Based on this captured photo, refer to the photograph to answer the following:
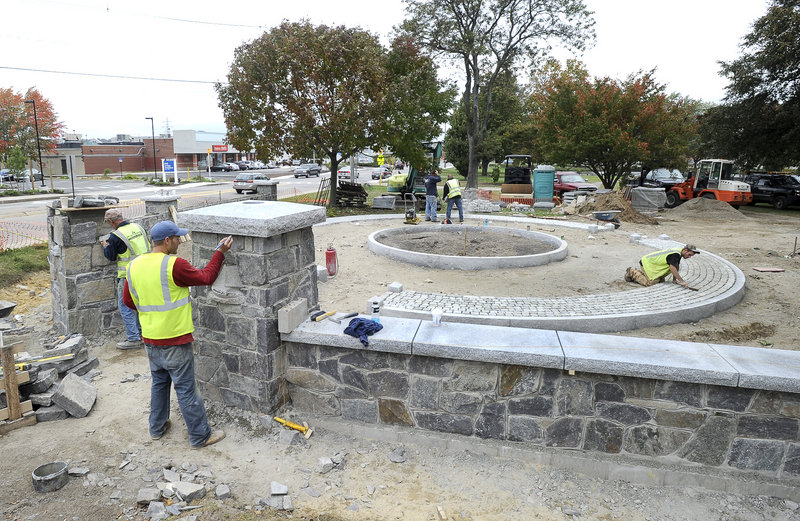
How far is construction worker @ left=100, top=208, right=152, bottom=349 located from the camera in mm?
5996

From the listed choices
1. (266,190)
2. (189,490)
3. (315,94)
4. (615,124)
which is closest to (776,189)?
(615,124)

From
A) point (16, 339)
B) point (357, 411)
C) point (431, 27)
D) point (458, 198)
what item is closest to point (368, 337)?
point (357, 411)

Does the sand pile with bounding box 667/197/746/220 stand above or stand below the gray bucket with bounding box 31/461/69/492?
above

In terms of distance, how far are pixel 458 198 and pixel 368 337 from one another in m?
11.6

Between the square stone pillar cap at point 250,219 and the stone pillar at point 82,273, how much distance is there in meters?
3.04

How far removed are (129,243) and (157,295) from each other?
267cm

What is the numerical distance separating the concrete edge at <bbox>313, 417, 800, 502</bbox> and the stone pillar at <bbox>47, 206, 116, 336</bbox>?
4.36m

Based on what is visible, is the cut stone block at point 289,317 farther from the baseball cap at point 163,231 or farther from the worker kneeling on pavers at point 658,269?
the worker kneeling on pavers at point 658,269

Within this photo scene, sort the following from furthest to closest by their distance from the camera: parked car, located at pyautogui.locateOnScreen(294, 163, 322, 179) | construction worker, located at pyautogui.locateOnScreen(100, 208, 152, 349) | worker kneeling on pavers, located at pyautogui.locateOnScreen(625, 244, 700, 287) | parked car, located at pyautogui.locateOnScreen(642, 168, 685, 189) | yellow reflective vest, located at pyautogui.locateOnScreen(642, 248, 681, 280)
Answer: parked car, located at pyautogui.locateOnScreen(294, 163, 322, 179) → parked car, located at pyautogui.locateOnScreen(642, 168, 685, 189) → yellow reflective vest, located at pyautogui.locateOnScreen(642, 248, 681, 280) → worker kneeling on pavers, located at pyautogui.locateOnScreen(625, 244, 700, 287) → construction worker, located at pyautogui.locateOnScreen(100, 208, 152, 349)

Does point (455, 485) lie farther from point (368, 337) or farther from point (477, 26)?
point (477, 26)

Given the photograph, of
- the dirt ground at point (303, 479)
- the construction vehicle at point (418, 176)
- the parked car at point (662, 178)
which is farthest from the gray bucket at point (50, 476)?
the parked car at point (662, 178)

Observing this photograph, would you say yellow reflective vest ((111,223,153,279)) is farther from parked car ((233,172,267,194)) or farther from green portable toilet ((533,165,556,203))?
parked car ((233,172,267,194))

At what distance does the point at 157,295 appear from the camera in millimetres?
3814

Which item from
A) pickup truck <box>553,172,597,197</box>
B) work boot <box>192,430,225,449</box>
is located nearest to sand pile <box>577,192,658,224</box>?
pickup truck <box>553,172,597,197</box>
